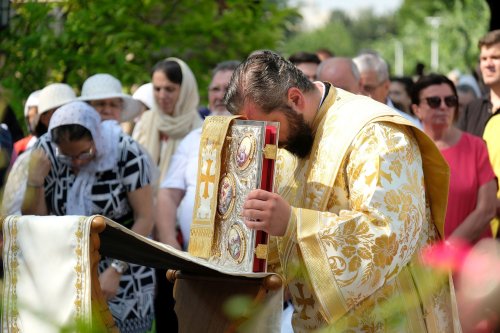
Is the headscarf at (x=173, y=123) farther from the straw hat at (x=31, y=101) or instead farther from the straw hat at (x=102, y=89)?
the straw hat at (x=31, y=101)

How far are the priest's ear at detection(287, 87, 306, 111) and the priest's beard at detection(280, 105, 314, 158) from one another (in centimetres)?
3

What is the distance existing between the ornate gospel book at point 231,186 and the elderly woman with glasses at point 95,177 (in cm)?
196

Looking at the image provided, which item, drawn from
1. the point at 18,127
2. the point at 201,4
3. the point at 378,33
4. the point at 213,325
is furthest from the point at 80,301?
the point at 378,33

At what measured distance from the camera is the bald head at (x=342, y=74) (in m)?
7.35

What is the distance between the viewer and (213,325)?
13.6 ft

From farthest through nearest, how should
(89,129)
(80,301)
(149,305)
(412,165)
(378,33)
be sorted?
(378,33) < (149,305) < (89,129) < (412,165) < (80,301)

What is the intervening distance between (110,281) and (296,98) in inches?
98.1

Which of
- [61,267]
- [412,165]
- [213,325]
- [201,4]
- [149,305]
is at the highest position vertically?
[201,4]

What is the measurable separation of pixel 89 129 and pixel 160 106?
2.33 meters

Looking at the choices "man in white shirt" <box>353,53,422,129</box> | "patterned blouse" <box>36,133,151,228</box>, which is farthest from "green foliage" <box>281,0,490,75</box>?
"patterned blouse" <box>36,133,151,228</box>

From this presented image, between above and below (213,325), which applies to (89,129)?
above

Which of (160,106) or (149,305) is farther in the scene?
(160,106)

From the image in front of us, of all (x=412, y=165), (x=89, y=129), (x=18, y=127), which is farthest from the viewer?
(x=18, y=127)

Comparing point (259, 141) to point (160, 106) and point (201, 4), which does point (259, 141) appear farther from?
point (201, 4)
